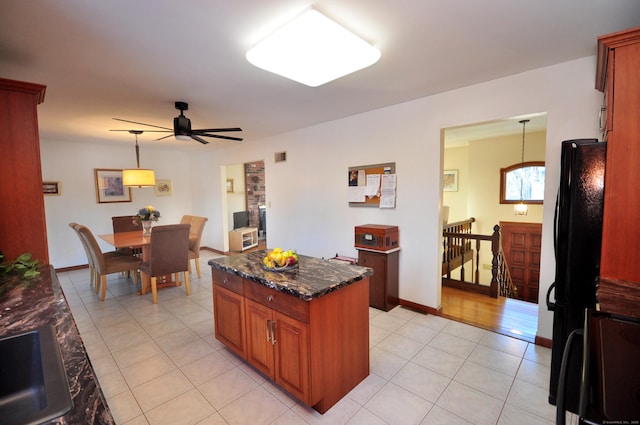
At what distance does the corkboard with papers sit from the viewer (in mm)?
3480

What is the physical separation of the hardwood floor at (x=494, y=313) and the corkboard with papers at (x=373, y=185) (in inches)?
56.8

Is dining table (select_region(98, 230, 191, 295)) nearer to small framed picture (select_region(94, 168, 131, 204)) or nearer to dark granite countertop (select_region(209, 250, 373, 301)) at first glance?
small framed picture (select_region(94, 168, 131, 204))

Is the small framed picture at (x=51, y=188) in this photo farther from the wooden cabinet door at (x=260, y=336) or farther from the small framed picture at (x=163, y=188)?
the wooden cabinet door at (x=260, y=336)

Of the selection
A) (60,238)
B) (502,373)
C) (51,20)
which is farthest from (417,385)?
(60,238)

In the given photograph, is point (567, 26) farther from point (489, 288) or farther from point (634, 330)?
point (489, 288)

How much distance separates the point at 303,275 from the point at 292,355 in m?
0.50

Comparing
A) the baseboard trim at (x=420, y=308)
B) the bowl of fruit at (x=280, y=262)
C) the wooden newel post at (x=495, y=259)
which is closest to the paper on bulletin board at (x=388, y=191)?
the baseboard trim at (x=420, y=308)

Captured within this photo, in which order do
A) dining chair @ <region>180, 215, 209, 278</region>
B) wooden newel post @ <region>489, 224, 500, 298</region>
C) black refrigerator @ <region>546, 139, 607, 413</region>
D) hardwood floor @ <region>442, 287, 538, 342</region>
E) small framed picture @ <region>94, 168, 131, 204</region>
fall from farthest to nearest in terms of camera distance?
small framed picture @ <region>94, 168, 131, 204</region>, dining chair @ <region>180, 215, 209, 278</region>, wooden newel post @ <region>489, 224, 500, 298</region>, hardwood floor @ <region>442, 287, 538, 342</region>, black refrigerator @ <region>546, 139, 607, 413</region>

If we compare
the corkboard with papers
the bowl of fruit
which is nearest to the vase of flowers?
the corkboard with papers

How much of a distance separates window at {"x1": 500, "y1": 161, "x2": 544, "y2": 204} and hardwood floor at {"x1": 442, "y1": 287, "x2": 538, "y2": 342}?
2.72 metres

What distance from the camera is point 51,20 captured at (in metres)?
1.62

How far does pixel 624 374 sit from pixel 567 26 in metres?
1.95

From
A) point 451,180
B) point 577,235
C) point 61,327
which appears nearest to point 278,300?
point 61,327

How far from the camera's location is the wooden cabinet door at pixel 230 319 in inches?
88.5
